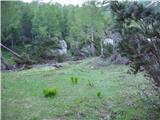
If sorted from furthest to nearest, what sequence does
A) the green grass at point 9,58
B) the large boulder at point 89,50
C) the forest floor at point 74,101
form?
1. the large boulder at point 89,50
2. the green grass at point 9,58
3. the forest floor at point 74,101

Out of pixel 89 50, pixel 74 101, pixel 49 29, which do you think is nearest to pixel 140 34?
pixel 74 101

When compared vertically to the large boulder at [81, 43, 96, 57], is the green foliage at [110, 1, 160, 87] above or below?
above

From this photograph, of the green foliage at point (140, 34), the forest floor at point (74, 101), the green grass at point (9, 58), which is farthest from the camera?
the green grass at point (9, 58)

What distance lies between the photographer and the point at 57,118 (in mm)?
6457

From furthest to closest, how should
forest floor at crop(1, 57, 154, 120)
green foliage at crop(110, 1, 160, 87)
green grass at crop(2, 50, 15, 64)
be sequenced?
green grass at crop(2, 50, 15, 64), forest floor at crop(1, 57, 154, 120), green foliage at crop(110, 1, 160, 87)

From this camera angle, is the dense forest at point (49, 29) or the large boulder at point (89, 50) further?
the dense forest at point (49, 29)

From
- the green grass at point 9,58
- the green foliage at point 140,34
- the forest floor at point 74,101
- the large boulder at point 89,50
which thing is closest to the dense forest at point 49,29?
the large boulder at point 89,50

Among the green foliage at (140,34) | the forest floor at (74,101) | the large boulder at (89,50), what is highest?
the green foliage at (140,34)

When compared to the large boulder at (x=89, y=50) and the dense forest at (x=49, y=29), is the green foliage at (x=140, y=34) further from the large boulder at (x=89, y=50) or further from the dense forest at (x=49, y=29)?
the large boulder at (x=89, y=50)

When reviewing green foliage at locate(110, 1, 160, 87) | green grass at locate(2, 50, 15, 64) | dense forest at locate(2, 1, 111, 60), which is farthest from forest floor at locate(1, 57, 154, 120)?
dense forest at locate(2, 1, 111, 60)

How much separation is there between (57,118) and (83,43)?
90.6 feet

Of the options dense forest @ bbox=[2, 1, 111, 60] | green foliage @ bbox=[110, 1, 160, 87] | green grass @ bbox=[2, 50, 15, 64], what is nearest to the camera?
green foliage @ bbox=[110, 1, 160, 87]

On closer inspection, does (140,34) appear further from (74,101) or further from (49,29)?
(49,29)

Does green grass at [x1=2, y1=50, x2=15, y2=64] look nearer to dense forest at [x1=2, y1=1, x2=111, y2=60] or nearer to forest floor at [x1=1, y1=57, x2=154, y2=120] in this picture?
dense forest at [x1=2, y1=1, x2=111, y2=60]
